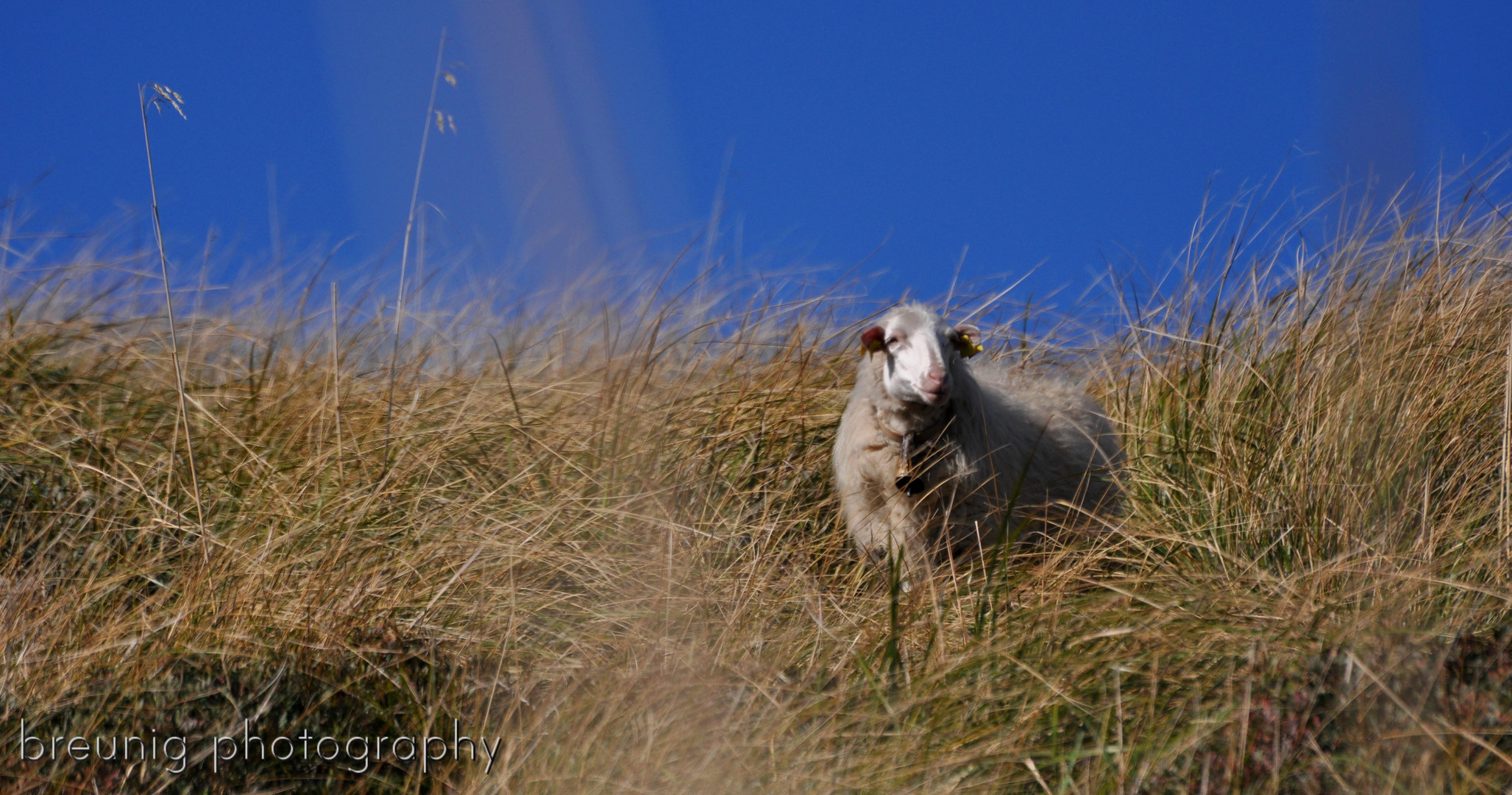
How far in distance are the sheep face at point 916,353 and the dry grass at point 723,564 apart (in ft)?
2.00

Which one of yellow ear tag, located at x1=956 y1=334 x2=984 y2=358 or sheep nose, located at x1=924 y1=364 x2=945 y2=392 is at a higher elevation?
yellow ear tag, located at x1=956 y1=334 x2=984 y2=358

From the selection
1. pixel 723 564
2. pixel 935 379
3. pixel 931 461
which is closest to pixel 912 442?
pixel 931 461

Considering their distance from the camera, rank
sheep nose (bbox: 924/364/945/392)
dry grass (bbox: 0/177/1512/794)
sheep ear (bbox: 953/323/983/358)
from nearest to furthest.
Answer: dry grass (bbox: 0/177/1512/794)
sheep nose (bbox: 924/364/945/392)
sheep ear (bbox: 953/323/983/358)

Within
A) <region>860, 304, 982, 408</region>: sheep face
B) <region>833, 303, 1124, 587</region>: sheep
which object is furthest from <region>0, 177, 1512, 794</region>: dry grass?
<region>860, 304, 982, 408</region>: sheep face

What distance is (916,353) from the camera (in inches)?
149

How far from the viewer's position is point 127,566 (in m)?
3.35

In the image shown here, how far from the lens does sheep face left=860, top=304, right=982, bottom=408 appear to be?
372 centimetres

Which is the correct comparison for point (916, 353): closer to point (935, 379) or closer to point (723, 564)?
point (935, 379)

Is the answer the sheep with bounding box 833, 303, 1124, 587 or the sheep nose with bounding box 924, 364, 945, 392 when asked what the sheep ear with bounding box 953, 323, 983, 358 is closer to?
the sheep with bounding box 833, 303, 1124, 587

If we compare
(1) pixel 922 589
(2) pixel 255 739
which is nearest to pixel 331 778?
(2) pixel 255 739

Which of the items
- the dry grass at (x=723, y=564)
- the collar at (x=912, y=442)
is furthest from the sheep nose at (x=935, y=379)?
the dry grass at (x=723, y=564)

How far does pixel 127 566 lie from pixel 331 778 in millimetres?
1276

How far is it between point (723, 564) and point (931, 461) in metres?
0.89

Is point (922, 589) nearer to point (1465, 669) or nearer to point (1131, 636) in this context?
point (1131, 636)
